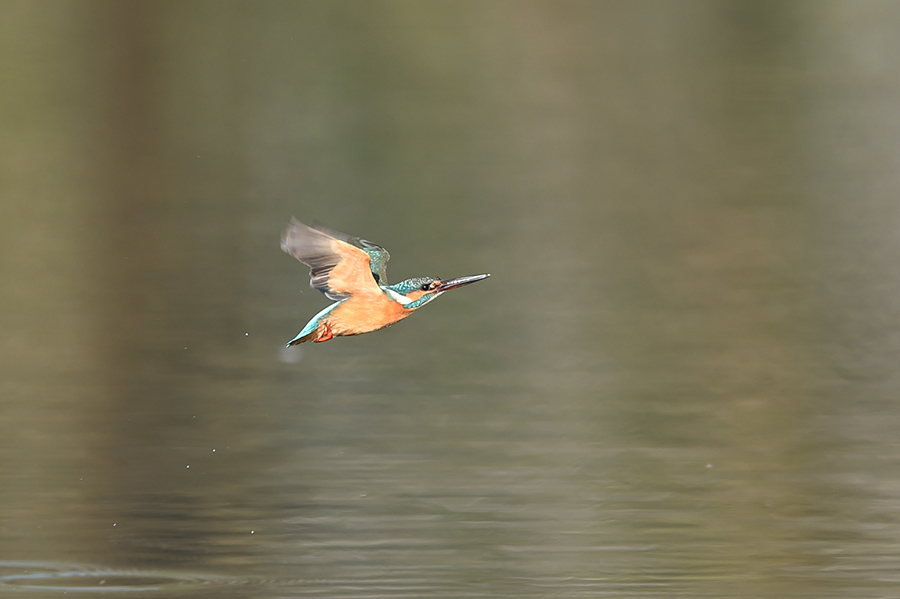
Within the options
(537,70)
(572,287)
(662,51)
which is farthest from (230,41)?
(572,287)

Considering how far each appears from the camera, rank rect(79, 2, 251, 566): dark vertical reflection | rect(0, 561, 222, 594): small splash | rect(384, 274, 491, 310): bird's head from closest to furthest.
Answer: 1. rect(384, 274, 491, 310): bird's head
2. rect(0, 561, 222, 594): small splash
3. rect(79, 2, 251, 566): dark vertical reflection

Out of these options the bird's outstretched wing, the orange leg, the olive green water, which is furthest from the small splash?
the bird's outstretched wing

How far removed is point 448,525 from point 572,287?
3.84m

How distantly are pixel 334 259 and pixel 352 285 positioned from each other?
80mm

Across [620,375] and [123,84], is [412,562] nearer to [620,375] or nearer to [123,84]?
[620,375]

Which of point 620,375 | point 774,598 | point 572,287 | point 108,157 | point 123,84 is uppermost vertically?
point 123,84

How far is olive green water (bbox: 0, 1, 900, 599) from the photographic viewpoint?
163 inches

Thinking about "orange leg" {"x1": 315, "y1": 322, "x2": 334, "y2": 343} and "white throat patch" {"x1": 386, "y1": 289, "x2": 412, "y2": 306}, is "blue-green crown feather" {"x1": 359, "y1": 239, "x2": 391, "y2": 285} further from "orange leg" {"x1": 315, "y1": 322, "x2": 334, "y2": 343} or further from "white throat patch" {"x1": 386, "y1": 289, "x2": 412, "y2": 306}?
"orange leg" {"x1": 315, "y1": 322, "x2": 334, "y2": 343}

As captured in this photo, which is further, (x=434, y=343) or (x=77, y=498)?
(x=434, y=343)

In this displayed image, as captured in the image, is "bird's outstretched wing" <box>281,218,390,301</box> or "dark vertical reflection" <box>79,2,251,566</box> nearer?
→ "bird's outstretched wing" <box>281,218,390,301</box>

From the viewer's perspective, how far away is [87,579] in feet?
12.4

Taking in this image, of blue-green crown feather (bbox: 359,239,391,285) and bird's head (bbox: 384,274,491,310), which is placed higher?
blue-green crown feather (bbox: 359,239,391,285)

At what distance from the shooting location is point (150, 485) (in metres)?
4.71

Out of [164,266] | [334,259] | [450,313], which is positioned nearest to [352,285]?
[334,259]
